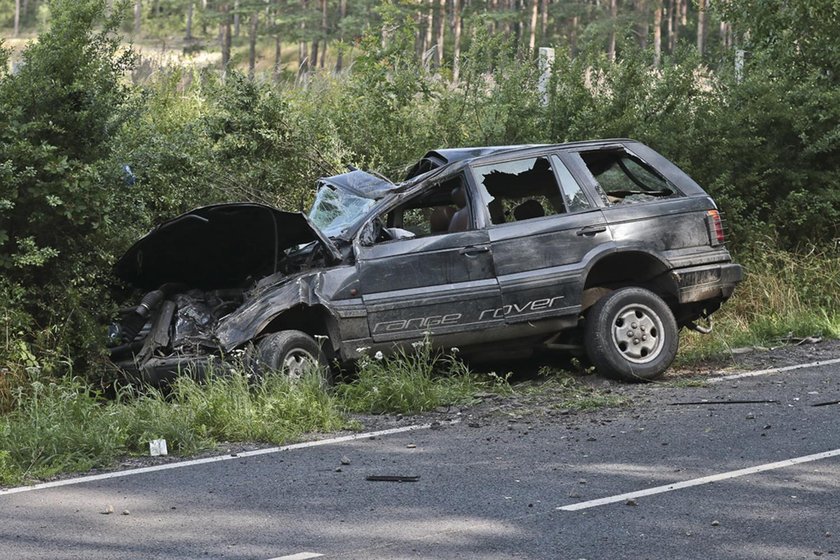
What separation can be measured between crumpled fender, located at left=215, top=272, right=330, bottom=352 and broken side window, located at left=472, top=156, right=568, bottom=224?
1671 mm

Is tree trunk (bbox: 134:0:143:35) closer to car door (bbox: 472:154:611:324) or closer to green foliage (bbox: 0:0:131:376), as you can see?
green foliage (bbox: 0:0:131:376)

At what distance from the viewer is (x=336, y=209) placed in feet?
35.2

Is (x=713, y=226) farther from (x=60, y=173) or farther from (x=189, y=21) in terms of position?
Answer: (x=189, y=21)

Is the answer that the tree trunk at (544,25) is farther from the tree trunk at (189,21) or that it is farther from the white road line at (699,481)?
the white road line at (699,481)

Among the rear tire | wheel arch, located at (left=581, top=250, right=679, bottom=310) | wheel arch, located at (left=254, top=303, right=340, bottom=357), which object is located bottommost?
the rear tire

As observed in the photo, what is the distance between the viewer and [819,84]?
622 inches

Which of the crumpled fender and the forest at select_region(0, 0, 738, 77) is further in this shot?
the forest at select_region(0, 0, 738, 77)

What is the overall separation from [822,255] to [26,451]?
10.3 metres

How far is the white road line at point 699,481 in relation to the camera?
6379mm

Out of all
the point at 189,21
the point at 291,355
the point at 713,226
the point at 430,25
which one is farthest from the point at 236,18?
the point at 291,355

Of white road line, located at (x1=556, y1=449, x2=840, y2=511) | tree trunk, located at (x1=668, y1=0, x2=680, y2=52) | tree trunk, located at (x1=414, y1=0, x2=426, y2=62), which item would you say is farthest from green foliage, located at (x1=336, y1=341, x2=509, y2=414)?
tree trunk, located at (x1=668, y1=0, x2=680, y2=52)

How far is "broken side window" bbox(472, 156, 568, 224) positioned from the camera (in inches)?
401

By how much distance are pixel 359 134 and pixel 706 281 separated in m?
6.15

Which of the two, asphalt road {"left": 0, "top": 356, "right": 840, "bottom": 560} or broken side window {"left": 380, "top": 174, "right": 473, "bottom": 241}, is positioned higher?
broken side window {"left": 380, "top": 174, "right": 473, "bottom": 241}
